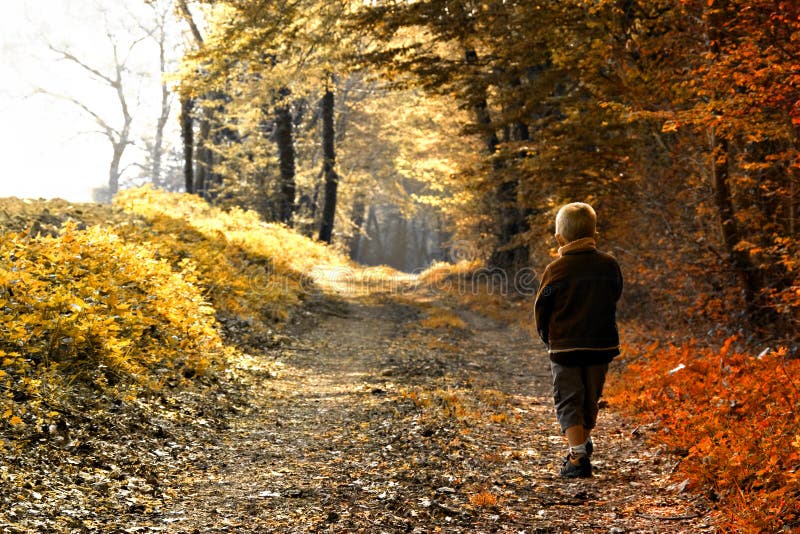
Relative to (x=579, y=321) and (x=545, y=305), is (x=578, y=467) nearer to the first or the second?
(x=579, y=321)

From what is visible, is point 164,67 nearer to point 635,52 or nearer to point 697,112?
point 635,52

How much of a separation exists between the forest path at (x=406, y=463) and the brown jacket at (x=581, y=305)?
3.79 feet

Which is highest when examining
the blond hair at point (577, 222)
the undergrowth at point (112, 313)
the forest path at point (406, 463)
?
the blond hair at point (577, 222)

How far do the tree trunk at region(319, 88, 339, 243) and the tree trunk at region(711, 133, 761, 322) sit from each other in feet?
64.4

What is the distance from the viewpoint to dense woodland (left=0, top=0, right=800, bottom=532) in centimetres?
565

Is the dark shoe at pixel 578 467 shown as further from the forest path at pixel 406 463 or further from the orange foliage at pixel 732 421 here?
the orange foliage at pixel 732 421

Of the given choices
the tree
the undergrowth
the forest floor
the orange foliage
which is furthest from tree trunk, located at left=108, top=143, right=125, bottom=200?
the orange foliage

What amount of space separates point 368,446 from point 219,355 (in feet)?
10.8

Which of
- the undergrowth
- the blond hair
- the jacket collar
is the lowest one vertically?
the undergrowth

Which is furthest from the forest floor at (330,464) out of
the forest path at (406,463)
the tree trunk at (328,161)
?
the tree trunk at (328,161)

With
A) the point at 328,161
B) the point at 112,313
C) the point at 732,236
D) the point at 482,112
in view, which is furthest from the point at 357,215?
the point at 112,313

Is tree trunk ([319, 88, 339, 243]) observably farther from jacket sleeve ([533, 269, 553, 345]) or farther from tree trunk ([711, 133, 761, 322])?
jacket sleeve ([533, 269, 553, 345])

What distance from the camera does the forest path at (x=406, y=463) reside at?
14.9ft

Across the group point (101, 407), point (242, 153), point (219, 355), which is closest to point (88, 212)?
point (219, 355)
